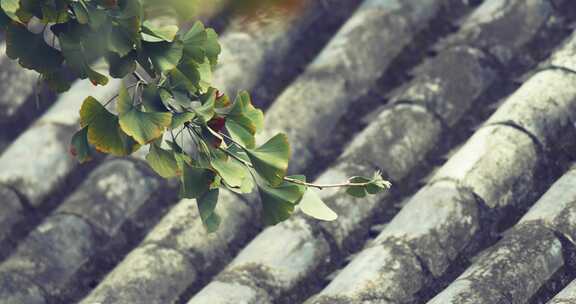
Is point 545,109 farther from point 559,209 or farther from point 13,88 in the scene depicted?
point 13,88

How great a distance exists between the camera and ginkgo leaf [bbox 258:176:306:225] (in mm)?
3680

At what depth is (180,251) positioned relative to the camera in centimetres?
499

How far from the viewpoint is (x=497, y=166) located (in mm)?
4824

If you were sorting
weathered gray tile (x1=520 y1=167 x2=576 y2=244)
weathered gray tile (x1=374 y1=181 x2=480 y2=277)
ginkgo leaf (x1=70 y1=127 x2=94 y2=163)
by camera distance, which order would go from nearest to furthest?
1. ginkgo leaf (x1=70 y1=127 x2=94 y2=163)
2. weathered gray tile (x1=520 y1=167 x2=576 y2=244)
3. weathered gray tile (x1=374 y1=181 x2=480 y2=277)

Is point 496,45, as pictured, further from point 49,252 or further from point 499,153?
point 49,252

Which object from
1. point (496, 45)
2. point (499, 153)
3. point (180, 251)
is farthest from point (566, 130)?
point (180, 251)

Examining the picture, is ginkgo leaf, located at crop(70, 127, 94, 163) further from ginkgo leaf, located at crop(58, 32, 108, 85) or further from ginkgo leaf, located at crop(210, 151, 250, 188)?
ginkgo leaf, located at crop(210, 151, 250, 188)

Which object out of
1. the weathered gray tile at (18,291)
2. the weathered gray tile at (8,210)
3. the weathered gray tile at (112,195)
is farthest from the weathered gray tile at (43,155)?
the weathered gray tile at (18,291)

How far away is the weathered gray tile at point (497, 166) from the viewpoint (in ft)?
15.7

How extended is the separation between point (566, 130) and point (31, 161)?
2.14 m

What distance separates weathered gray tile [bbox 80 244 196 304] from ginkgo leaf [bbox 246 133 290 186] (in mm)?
1335

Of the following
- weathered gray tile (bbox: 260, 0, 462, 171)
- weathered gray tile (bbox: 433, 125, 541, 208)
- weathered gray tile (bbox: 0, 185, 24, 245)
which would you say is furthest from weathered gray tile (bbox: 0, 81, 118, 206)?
weathered gray tile (bbox: 433, 125, 541, 208)

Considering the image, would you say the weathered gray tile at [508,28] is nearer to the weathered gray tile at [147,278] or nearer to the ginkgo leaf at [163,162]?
the weathered gray tile at [147,278]

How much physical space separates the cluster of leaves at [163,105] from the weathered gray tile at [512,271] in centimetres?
70
